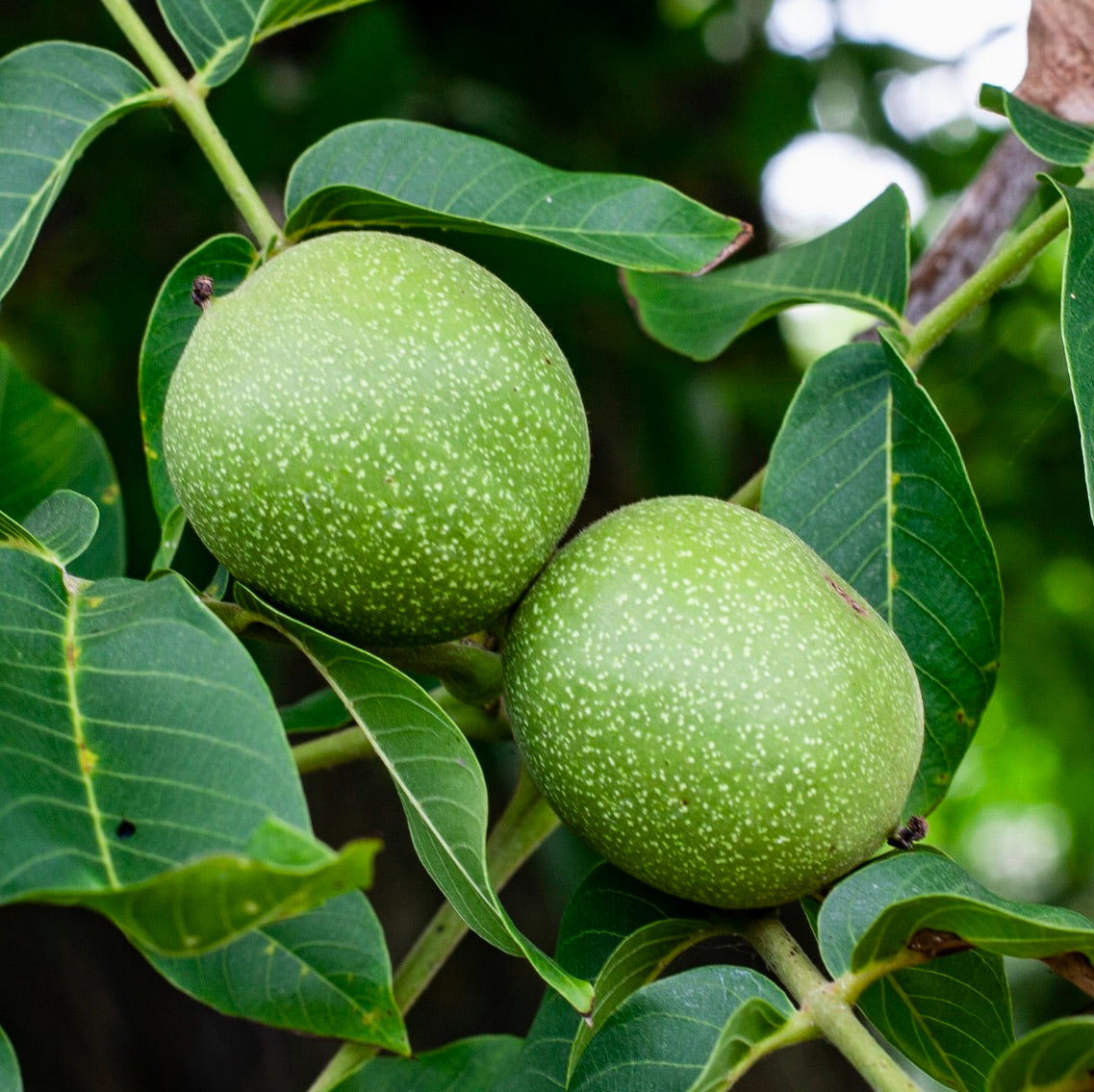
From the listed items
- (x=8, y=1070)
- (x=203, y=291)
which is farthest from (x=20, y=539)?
(x=8, y=1070)

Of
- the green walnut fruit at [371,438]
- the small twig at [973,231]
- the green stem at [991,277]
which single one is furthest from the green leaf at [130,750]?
the small twig at [973,231]

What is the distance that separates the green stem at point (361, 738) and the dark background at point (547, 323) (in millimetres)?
609

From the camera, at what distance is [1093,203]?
106 cm

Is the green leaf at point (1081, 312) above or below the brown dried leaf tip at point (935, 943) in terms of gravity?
above

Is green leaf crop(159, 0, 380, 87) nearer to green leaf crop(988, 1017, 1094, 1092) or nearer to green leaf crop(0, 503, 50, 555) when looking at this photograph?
green leaf crop(0, 503, 50, 555)

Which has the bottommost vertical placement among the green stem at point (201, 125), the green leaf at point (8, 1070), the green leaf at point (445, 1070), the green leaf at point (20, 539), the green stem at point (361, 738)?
the green leaf at point (445, 1070)

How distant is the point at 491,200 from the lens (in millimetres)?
1160

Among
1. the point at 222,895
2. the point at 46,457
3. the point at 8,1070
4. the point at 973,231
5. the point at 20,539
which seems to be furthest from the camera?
the point at 973,231

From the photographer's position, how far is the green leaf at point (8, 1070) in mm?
804

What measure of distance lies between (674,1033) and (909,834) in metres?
0.25

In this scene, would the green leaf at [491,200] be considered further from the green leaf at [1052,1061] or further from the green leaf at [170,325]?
the green leaf at [1052,1061]

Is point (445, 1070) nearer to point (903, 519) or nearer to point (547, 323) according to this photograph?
point (903, 519)

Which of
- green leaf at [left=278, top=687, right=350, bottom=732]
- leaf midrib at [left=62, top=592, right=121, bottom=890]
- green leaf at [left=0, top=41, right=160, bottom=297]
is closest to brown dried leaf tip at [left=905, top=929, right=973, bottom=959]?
leaf midrib at [left=62, top=592, right=121, bottom=890]

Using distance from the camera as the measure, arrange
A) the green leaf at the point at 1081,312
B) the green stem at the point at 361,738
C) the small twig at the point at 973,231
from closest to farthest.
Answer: the green leaf at the point at 1081,312 → the green stem at the point at 361,738 → the small twig at the point at 973,231
